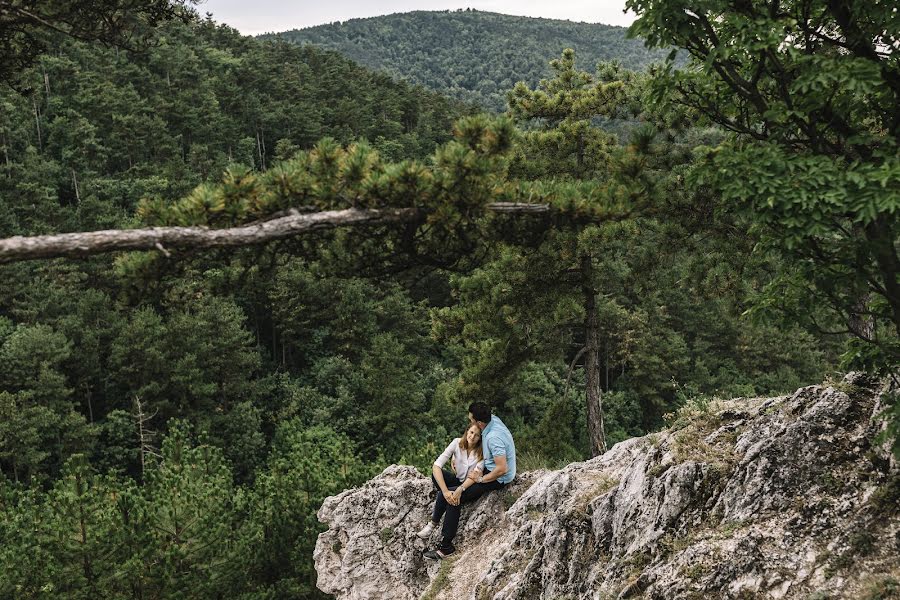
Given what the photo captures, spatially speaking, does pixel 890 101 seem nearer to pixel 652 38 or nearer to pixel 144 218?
pixel 652 38

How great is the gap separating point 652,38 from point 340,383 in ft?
116

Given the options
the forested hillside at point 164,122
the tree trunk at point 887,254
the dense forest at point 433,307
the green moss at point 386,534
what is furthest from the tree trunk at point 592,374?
the forested hillside at point 164,122

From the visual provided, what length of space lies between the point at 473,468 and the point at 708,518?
2.93 m

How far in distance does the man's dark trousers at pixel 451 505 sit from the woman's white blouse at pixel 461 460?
167 mm

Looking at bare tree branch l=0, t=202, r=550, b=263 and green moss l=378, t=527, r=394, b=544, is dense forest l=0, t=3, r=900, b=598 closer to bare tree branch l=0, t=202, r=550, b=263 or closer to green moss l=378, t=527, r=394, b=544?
bare tree branch l=0, t=202, r=550, b=263

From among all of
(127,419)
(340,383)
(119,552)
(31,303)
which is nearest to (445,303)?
(340,383)

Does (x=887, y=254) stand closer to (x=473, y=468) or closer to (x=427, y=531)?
(x=473, y=468)

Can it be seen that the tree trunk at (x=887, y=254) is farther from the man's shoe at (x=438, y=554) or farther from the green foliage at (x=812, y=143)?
the man's shoe at (x=438, y=554)

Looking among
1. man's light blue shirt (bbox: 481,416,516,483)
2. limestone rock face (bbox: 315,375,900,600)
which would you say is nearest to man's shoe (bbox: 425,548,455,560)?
limestone rock face (bbox: 315,375,900,600)

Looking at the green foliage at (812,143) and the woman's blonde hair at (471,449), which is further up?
the green foliage at (812,143)

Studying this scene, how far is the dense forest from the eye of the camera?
4.27 meters

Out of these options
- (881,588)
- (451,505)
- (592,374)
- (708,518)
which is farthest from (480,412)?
(592,374)

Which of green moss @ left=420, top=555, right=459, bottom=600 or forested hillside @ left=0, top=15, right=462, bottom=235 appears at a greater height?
forested hillside @ left=0, top=15, right=462, bottom=235

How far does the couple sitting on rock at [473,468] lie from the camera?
705 cm
